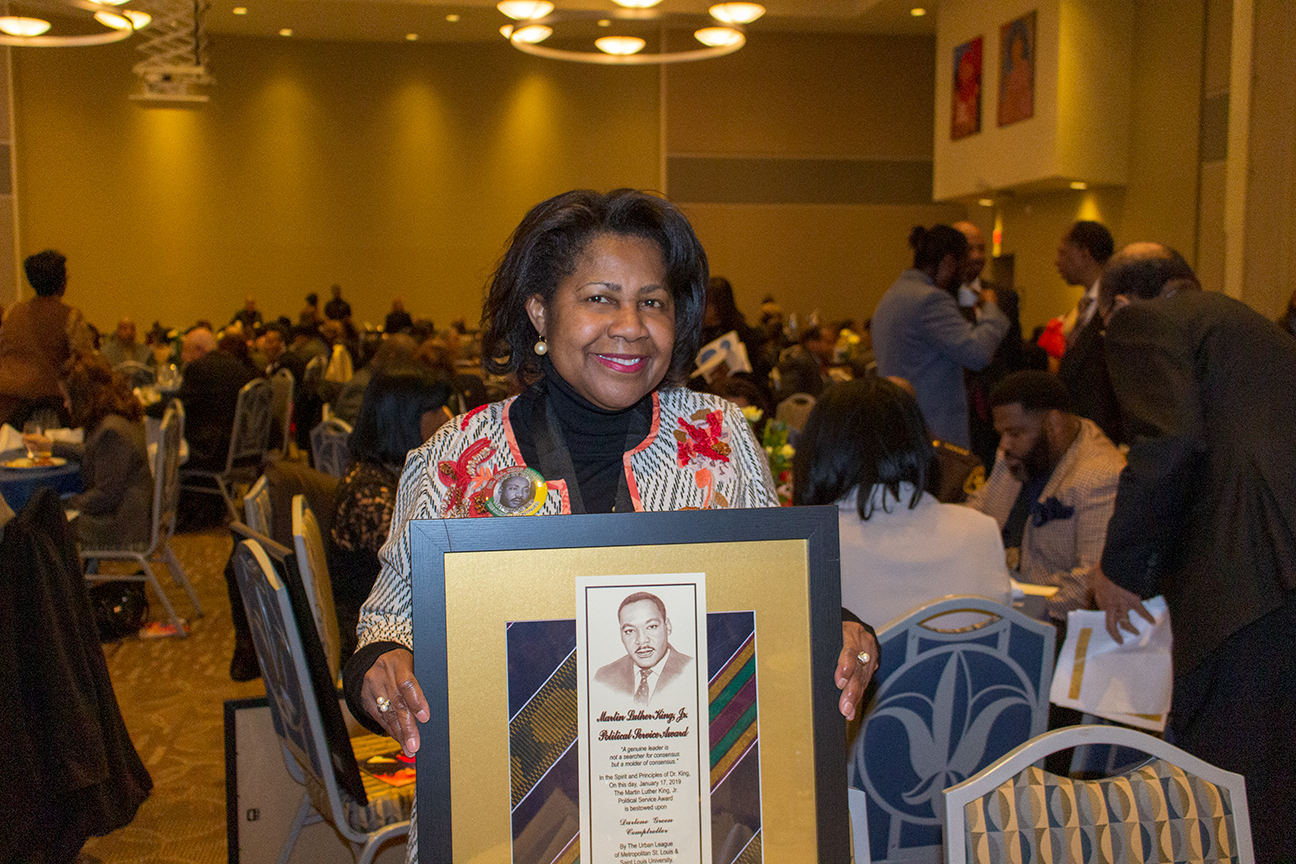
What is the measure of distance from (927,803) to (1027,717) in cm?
26

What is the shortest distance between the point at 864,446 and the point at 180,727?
2.96 m

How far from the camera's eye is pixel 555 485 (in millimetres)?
1376

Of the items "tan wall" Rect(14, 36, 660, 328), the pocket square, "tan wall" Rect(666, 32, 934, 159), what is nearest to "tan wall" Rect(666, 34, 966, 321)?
"tan wall" Rect(666, 32, 934, 159)

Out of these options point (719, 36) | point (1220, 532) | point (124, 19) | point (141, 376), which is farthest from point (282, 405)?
point (1220, 532)

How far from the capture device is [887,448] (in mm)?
2418

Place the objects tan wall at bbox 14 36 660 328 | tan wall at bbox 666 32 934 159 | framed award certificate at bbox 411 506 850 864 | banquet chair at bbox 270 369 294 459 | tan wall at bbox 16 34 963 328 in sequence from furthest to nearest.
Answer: tan wall at bbox 14 36 660 328 < tan wall at bbox 16 34 963 328 < tan wall at bbox 666 32 934 159 < banquet chair at bbox 270 369 294 459 < framed award certificate at bbox 411 506 850 864

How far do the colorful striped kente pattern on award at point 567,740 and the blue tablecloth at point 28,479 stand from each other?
393 centimetres

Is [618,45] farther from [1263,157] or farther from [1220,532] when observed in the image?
[1220,532]

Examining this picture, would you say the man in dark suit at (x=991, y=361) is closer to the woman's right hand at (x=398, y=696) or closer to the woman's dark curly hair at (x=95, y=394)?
the woman's dark curly hair at (x=95, y=394)

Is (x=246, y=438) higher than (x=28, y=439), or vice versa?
(x=28, y=439)

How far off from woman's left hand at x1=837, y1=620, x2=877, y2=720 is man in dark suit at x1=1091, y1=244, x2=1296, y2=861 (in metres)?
1.38

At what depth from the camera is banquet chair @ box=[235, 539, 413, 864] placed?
2.05 metres

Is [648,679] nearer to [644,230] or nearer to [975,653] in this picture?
[644,230]

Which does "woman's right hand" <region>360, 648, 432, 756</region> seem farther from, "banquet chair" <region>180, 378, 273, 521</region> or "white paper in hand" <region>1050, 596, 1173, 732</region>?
"banquet chair" <region>180, 378, 273, 521</region>
